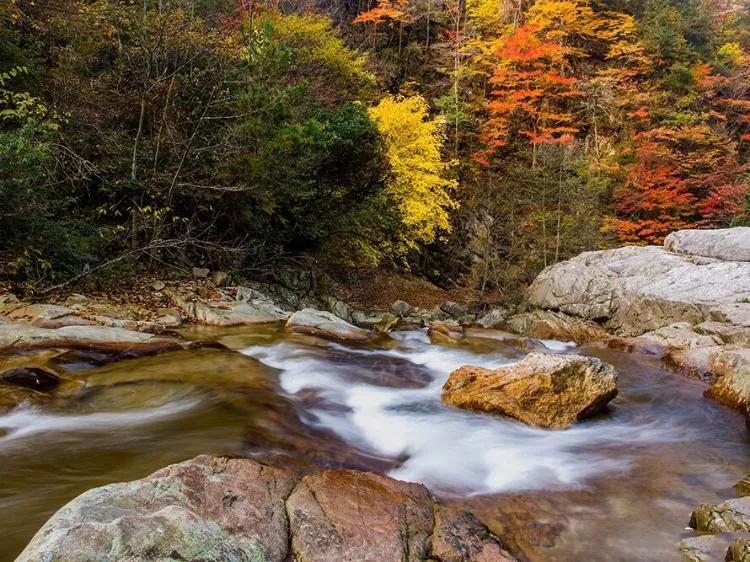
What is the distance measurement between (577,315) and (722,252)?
3973 mm

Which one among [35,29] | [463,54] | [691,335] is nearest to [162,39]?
[35,29]

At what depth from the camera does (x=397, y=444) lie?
4.94 m

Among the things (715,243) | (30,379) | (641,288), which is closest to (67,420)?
(30,379)

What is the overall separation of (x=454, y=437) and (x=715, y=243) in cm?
1224

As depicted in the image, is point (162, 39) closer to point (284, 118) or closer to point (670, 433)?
point (284, 118)

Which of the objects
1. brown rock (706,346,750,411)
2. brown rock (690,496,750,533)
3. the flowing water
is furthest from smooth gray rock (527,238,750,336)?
brown rock (690,496,750,533)

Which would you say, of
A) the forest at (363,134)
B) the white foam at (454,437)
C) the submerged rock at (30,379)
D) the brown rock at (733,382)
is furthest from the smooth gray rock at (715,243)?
the submerged rock at (30,379)

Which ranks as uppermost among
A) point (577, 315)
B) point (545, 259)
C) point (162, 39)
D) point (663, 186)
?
point (162, 39)

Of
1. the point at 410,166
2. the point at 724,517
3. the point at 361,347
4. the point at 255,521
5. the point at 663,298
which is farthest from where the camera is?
the point at 410,166

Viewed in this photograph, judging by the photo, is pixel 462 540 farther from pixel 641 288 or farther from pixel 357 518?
pixel 641 288

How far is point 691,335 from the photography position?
10.1 m

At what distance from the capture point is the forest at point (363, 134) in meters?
9.26

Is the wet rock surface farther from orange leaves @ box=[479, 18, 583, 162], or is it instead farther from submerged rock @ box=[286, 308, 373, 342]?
orange leaves @ box=[479, 18, 583, 162]

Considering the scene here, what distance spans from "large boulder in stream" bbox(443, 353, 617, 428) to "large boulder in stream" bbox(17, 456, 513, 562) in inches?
93.8
